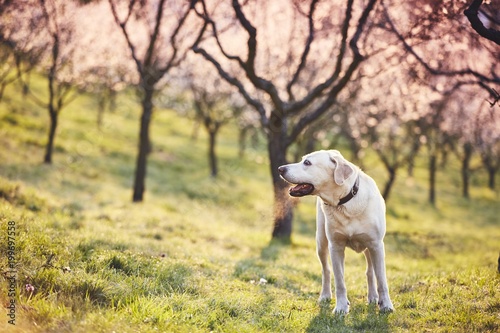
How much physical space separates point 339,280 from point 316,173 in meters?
1.46

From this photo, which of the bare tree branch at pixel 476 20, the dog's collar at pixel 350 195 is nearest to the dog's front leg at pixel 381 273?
the dog's collar at pixel 350 195

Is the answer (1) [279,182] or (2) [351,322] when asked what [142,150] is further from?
(2) [351,322]

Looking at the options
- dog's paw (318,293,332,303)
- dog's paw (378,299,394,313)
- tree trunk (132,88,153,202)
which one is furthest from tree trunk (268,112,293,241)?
tree trunk (132,88,153,202)

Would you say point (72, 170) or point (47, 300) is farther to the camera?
point (72, 170)

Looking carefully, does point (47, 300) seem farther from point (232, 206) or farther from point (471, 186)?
point (471, 186)

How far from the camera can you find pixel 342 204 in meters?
5.62

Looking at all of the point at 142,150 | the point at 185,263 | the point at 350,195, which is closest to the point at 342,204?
the point at 350,195

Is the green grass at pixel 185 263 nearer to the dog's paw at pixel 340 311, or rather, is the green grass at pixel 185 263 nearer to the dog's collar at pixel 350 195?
the dog's paw at pixel 340 311

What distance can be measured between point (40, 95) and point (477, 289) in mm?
39603

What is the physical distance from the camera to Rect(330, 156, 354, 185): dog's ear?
544 cm

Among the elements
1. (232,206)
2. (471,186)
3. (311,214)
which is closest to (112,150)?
(232,206)

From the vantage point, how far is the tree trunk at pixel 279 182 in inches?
453

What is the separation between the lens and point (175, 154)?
1213 inches

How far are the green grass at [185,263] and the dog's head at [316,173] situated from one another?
1.54m
